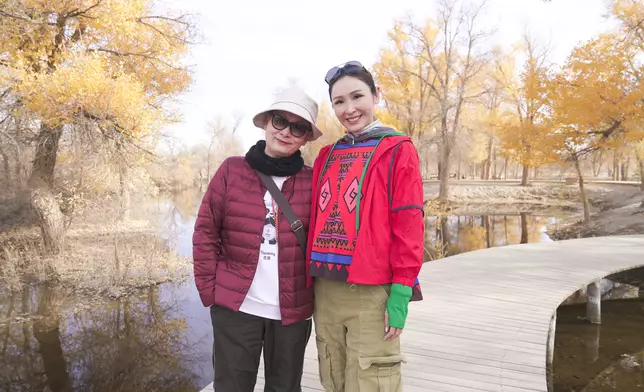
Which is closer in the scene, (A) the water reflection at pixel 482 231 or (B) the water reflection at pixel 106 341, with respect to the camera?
(B) the water reflection at pixel 106 341

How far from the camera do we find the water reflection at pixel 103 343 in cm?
490

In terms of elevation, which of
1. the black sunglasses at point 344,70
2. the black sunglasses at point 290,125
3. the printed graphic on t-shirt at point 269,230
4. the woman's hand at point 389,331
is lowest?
the woman's hand at point 389,331

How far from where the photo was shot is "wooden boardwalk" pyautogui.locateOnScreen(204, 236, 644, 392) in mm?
3041

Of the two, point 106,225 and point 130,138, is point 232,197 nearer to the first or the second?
point 106,225

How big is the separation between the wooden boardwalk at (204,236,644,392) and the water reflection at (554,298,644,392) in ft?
2.70

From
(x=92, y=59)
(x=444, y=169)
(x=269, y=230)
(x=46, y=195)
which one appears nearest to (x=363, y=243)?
(x=269, y=230)

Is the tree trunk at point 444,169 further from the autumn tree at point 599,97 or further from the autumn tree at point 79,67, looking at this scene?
the autumn tree at point 79,67

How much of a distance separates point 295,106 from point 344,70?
0.29 metres

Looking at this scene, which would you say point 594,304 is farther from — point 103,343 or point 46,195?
point 46,195

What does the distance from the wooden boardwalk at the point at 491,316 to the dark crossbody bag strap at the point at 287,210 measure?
157cm

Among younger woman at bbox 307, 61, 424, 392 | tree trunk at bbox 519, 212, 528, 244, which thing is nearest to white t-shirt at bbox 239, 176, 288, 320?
younger woman at bbox 307, 61, 424, 392

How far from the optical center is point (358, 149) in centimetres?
185

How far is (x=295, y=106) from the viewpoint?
1.92 meters

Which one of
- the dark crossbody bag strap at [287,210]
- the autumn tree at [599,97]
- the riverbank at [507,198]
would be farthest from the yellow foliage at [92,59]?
the riverbank at [507,198]
